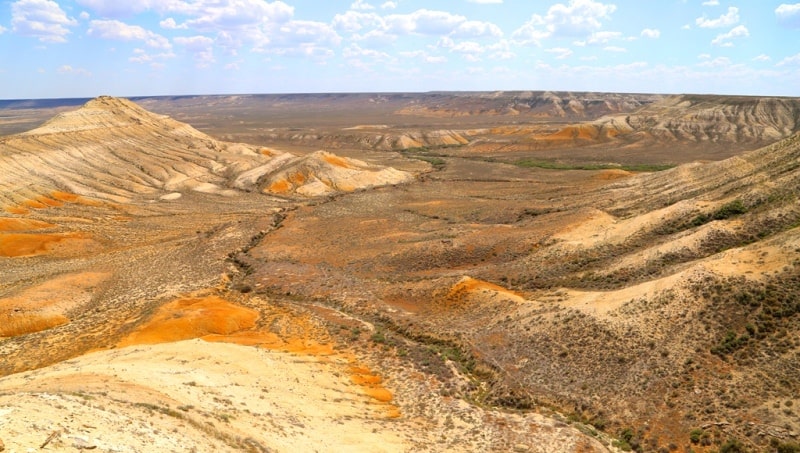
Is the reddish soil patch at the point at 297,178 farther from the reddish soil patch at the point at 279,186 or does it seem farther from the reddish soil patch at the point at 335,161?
the reddish soil patch at the point at 335,161

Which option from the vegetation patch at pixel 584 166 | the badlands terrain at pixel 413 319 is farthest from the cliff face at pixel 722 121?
the badlands terrain at pixel 413 319

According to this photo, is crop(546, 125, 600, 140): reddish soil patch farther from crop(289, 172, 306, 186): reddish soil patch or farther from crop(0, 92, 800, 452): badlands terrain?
crop(289, 172, 306, 186): reddish soil patch

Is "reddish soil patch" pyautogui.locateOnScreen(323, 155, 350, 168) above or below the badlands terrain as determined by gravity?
above

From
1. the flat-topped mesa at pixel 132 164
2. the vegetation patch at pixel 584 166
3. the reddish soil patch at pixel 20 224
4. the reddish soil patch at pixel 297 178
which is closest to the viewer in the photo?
the reddish soil patch at pixel 20 224

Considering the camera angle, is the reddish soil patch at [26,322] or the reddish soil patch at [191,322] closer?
the reddish soil patch at [191,322]

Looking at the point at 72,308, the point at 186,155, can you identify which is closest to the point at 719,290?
the point at 72,308

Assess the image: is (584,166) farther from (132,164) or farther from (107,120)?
(107,120)

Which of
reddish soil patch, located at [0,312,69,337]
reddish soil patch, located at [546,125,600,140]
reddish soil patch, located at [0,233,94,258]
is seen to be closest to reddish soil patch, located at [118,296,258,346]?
reddish soil patch, located at [0,312,69,337]

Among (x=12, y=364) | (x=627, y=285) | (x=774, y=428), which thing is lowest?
(x=12, y=364)

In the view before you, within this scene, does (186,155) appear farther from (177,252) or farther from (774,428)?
(774,428)
